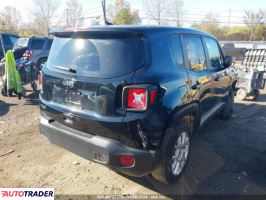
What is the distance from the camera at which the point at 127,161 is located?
2820 millimetres

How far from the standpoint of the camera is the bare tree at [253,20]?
4762cm

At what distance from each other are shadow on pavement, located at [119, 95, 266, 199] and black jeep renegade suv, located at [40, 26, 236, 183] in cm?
24

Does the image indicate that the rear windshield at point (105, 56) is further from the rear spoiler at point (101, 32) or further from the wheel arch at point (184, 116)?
the wheel arch at point (184, 116)

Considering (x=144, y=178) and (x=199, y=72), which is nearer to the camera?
(x=144, y=178)

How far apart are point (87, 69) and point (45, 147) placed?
2.10m

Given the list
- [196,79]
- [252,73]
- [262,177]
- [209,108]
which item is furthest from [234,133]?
[252,73]

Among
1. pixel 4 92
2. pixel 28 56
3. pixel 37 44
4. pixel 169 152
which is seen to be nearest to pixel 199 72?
pixel 169 152

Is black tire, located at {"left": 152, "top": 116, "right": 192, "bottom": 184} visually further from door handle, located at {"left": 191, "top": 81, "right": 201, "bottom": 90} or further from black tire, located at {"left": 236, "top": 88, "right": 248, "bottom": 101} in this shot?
black tire, located at {"left": 236, "top": 88, "right": 248, "bottom": 101}

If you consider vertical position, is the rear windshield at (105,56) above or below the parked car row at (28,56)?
above

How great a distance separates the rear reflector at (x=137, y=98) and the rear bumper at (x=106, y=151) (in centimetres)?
44

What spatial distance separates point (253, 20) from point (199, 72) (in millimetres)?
53199

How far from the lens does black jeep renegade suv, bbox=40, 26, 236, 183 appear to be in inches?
109

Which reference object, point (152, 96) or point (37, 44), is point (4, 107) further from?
point (37, 44)

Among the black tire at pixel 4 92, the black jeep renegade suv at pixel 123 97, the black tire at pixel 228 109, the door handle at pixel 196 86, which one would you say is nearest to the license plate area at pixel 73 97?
the black jeep renegade suv at pixel 123 97
